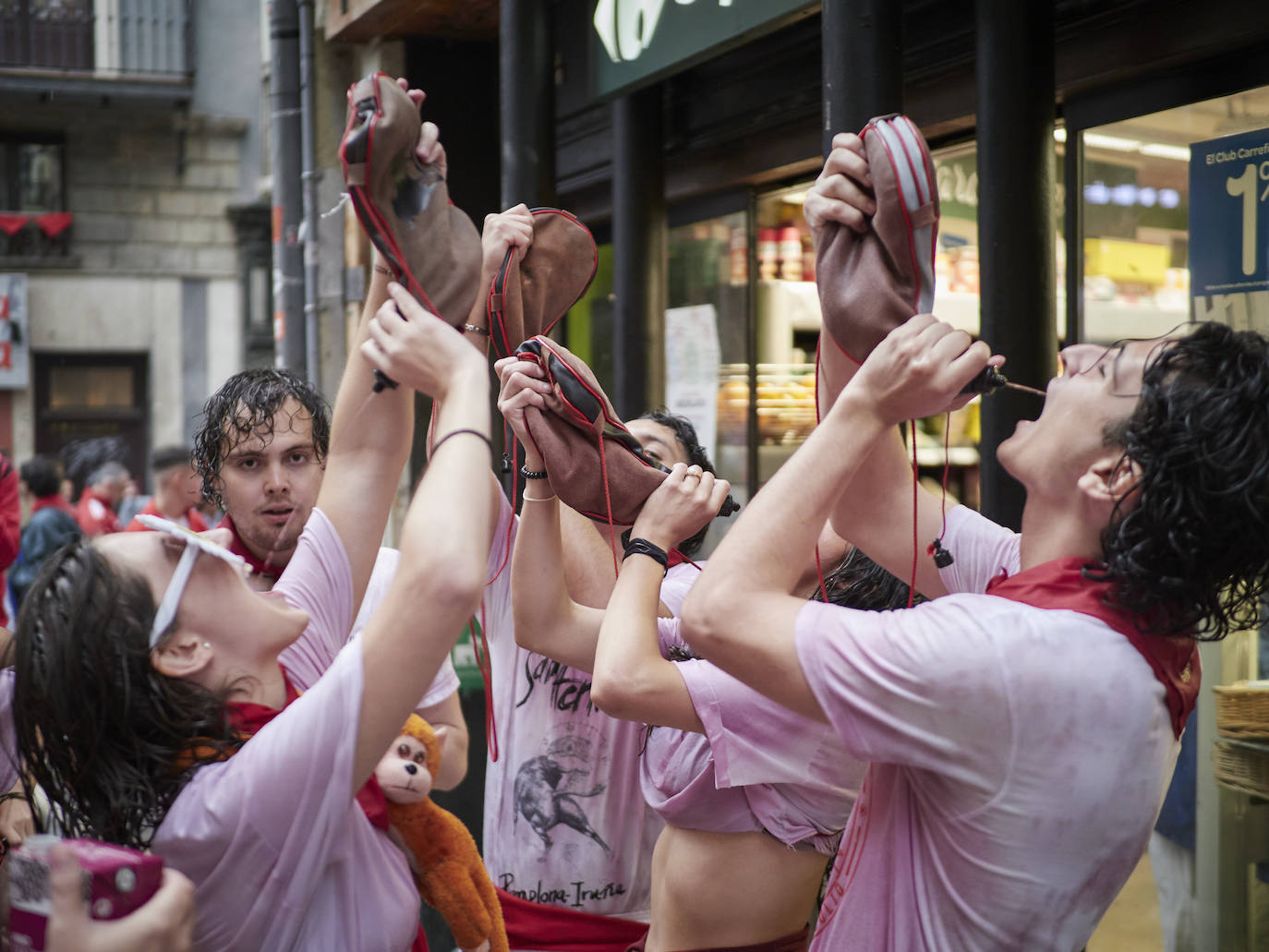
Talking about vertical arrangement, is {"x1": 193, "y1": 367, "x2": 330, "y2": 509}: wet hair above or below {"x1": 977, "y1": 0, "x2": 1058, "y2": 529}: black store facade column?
below

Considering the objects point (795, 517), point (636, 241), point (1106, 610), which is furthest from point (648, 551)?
point (636, 241)

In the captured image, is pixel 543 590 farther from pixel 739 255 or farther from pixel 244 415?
pixel 739 255

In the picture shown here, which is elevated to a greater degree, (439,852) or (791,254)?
(791,254)

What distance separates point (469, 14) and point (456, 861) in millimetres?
5711

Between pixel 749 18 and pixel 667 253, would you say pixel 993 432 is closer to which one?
pixel 749 18

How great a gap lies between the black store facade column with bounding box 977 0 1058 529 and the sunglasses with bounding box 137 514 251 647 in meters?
2.41

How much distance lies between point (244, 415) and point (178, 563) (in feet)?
3.17

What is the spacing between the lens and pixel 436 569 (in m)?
1.40

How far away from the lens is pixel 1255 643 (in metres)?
3.47

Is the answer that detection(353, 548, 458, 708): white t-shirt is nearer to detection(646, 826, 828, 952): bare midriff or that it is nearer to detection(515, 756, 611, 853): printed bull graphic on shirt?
detection(515, 756, 611, 853): printed bull graphic on shirt

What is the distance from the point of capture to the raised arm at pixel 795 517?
4.99 ft

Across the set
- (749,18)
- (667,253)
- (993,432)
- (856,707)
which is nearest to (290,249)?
(667,253)

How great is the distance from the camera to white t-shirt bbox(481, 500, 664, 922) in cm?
240

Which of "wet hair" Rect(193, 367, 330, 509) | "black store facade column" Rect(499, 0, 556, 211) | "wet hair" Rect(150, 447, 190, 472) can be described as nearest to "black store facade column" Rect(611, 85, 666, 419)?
"black store facade column" Rect(499, 0, 556, 211)
